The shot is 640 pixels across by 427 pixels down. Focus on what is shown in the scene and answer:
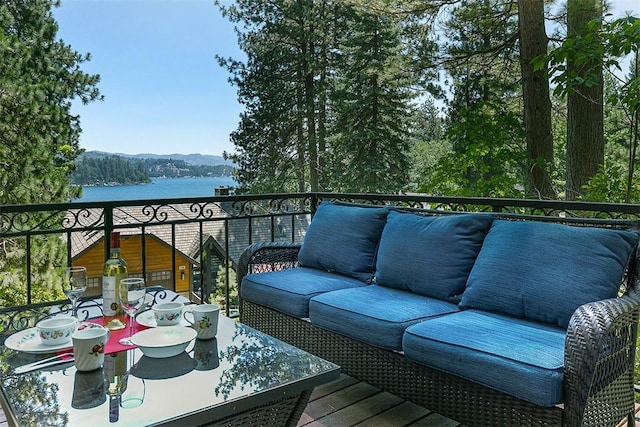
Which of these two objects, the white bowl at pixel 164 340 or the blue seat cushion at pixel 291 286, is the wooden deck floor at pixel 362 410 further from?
the white bowl at pixel 164 340

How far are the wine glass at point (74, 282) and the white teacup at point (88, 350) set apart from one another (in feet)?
1.60

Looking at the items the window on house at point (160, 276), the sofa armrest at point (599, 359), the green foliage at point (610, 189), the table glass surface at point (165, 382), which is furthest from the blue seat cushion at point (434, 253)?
the window on house at point (160, 276)

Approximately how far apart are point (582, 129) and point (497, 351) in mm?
4661

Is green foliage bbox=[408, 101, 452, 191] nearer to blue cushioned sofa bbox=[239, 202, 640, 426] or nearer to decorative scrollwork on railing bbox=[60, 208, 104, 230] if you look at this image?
blue cushioned sofa bbox=[239, 202, 640, 426]

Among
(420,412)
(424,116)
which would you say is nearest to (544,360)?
(420,412)

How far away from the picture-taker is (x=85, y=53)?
10352 mm

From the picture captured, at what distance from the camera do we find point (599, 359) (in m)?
1.54

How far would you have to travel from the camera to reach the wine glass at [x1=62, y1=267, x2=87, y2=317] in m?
1.77

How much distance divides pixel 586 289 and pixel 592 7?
4.46 metres

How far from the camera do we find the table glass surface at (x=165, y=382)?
45.3 inches

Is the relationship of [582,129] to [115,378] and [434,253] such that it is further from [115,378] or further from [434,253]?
[115,378]

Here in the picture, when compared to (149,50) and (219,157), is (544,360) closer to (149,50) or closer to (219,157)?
(219,157)

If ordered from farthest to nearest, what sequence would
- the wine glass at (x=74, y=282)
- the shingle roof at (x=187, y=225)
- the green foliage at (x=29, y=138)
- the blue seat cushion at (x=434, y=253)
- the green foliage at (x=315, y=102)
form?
the green foliage at (x=315, y=102)
the green foliage at (x=29, y=138)
the shingle roof at (x=187, y=225)
the blue seat cushion at (x=434, y=253)
the wine glass at (x=74, y=282)

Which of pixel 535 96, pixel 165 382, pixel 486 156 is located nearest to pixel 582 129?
pixel 535 96
